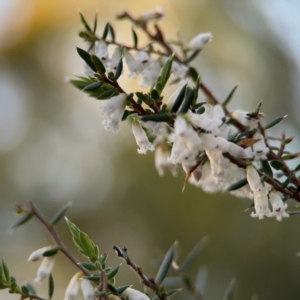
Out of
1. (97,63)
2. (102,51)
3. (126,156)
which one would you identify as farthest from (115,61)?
(126,156)

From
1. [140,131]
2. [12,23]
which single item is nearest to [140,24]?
[140,131]

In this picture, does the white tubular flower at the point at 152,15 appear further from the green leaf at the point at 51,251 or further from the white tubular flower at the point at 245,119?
the green leaf at the point at 51,251

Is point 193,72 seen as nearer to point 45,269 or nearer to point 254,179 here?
point 254,179

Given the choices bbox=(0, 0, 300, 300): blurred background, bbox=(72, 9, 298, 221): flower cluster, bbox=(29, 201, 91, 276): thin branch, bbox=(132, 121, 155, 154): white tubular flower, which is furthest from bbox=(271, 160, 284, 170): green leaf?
bbox=(0, 0, 300, 300): blurred background

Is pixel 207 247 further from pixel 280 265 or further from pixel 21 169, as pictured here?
pixel 21 169

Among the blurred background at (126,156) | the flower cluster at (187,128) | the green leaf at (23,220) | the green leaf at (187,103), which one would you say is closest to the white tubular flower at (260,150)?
the flower cluster at (187,128)

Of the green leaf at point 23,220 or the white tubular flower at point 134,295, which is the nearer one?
the white tubular flower at point 134,295
